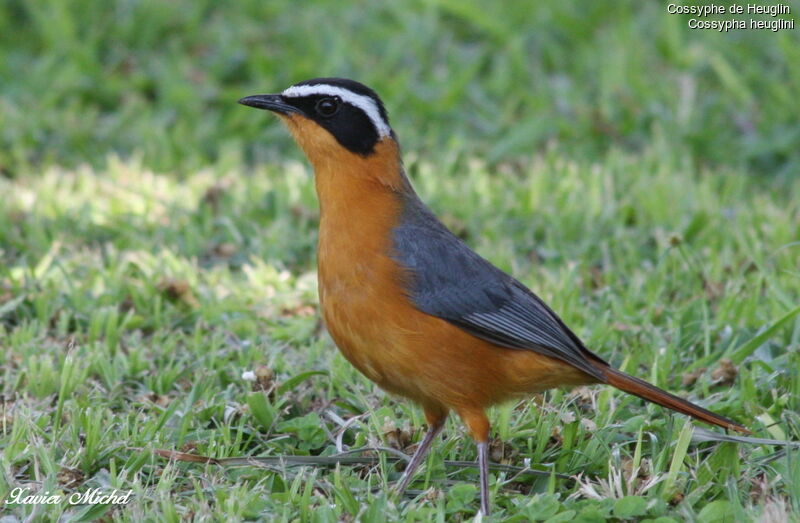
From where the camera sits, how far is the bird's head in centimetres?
530

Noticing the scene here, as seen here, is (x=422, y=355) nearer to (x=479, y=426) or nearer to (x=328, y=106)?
(x=479, y=426)

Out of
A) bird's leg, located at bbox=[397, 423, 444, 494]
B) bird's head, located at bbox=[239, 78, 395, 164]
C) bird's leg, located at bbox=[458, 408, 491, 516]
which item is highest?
bird's head, located at bbox=[239, 78, 395, 164]

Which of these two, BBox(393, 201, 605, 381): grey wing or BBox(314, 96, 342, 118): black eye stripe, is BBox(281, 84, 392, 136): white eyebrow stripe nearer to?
BBox(314, 96, 342, 118): black eye stripe

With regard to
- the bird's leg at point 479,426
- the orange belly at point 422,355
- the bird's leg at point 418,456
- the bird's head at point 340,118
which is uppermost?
the bird's head at point 340,118

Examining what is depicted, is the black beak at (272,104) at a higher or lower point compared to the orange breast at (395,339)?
higher

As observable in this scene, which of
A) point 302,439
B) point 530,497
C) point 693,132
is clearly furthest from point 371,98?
point 693,132

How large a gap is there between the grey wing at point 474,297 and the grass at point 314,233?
397 millimetres

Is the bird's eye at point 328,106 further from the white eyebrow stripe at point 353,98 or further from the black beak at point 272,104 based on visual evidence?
the black beak at point 272,104
